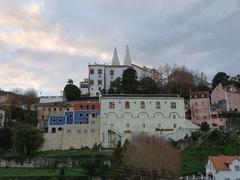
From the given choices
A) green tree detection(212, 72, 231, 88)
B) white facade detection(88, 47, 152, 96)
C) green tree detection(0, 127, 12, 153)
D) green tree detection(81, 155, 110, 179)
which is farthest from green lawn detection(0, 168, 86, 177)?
green tree detection(212, 72, 231, 88)

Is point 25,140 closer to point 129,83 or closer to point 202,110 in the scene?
point 129,83

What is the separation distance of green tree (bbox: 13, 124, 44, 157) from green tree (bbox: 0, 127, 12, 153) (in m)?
3.77

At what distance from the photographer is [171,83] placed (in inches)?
3334

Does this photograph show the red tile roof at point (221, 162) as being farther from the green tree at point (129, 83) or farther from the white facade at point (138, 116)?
the green tree at point (129, 83)

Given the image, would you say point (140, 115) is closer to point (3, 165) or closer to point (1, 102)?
point (3, 165)

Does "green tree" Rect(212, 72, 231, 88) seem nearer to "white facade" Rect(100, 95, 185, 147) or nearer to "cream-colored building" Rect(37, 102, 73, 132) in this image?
"white facade" Rect(100, 95, 185, 147)

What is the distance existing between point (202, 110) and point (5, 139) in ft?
115

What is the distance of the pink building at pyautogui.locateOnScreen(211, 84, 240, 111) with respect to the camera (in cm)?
7356

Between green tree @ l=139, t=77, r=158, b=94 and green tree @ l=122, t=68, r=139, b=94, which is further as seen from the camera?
green tree @ l=139, t=77, r=158, b=94

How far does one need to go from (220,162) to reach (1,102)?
65.0 m

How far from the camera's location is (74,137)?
61281 mm

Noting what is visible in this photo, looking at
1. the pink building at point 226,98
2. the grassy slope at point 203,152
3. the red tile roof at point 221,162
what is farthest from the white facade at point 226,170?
the pink building at point 226,98

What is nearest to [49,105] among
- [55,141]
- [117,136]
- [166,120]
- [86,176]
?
[55,141]

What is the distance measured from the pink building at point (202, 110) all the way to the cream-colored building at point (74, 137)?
62.5ft
